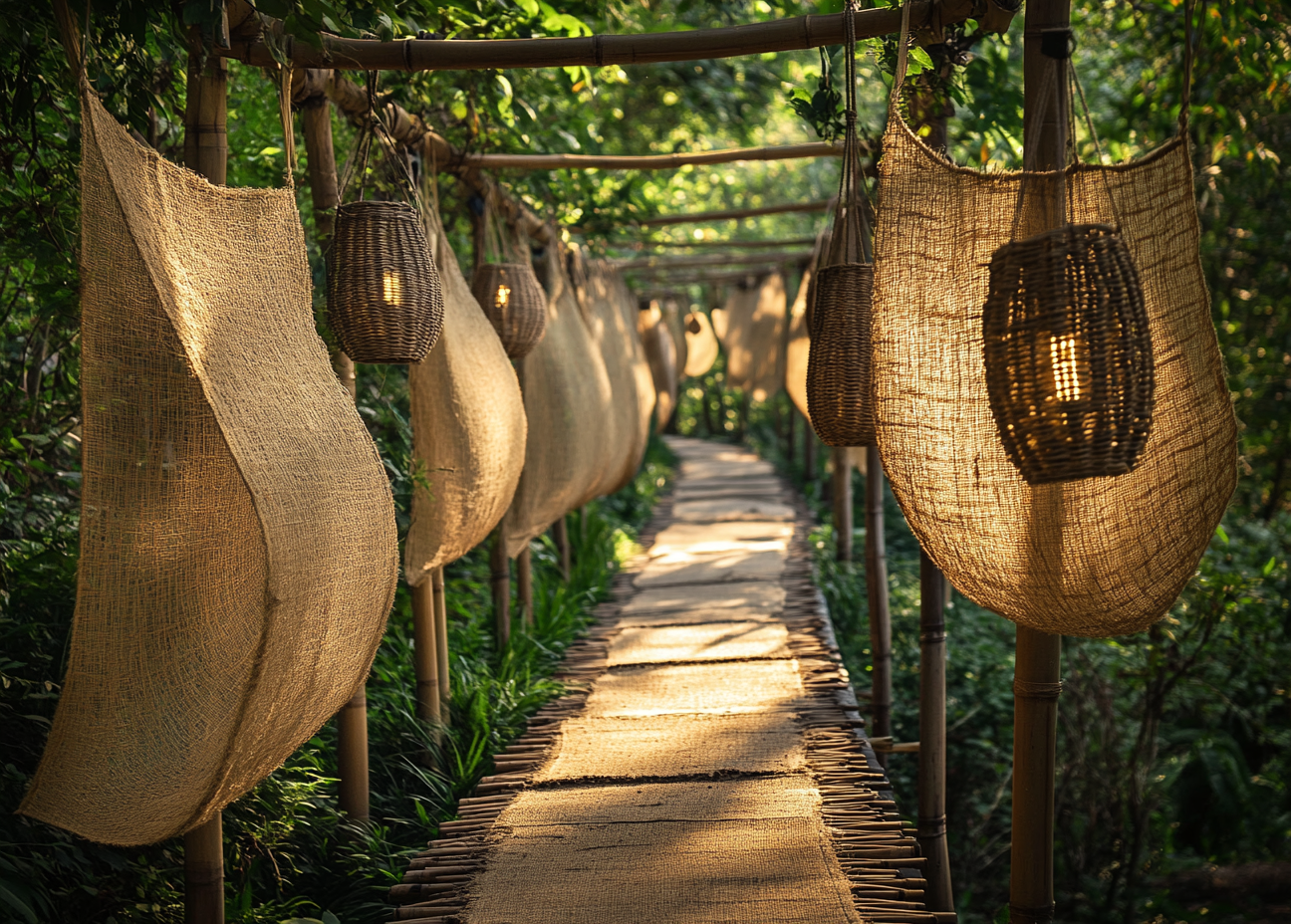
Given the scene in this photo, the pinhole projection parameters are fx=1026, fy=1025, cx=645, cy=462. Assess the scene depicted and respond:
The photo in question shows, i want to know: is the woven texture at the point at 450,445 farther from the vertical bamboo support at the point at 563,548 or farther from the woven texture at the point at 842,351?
the vertical bamboo support at the point at 563,548

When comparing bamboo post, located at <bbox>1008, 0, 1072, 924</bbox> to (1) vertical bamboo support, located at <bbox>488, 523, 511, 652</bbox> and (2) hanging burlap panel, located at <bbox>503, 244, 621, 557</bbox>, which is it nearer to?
(2) hanging burlap panel, located at <bbox>503, 244, 621, 557</bbox>

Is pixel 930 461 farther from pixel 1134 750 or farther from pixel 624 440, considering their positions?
pixel 624 440

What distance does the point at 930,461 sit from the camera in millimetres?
1595

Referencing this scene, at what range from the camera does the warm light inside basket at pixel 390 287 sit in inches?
77.3

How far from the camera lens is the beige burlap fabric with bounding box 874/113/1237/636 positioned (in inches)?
57.1

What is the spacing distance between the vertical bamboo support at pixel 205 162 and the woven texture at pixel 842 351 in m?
1.18

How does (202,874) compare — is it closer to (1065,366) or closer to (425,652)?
(425,652)

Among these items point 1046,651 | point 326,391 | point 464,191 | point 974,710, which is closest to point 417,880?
point 326,391

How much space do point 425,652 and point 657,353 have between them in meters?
5.40

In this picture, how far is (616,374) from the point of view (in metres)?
4.80

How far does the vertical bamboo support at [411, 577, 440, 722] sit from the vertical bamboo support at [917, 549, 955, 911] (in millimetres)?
1306

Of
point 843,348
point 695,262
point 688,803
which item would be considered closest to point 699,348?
point 695,262

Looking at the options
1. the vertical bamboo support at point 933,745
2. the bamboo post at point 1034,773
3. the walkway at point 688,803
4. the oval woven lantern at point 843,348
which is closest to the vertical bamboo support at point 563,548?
the walkway at point 688,803

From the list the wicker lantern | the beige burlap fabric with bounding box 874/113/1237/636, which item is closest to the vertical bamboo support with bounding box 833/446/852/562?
the wicker lantern
